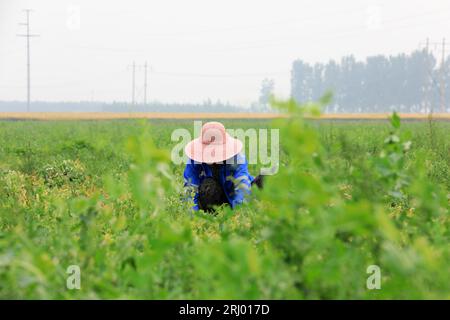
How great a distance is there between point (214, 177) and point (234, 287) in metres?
3.13

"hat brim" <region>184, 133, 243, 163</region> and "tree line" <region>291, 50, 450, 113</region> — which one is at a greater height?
"tree line" <region>291, 50, 450, 113</region>

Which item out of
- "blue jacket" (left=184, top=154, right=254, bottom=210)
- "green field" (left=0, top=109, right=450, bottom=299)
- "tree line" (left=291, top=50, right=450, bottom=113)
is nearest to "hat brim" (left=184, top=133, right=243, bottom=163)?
"blue jacket" (left=184, top=154, right=254, bottom=210)

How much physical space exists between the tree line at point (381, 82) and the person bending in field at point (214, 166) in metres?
83.7

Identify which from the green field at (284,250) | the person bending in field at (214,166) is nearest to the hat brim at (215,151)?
the person bending in field at (214,166)

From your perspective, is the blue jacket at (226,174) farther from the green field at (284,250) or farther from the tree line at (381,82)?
the tree line at (381,82)

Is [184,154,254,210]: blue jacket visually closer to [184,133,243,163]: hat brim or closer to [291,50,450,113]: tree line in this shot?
[184,133,243,163]: hat brim

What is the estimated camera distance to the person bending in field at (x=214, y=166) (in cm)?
437

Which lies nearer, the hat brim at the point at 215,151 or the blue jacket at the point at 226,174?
the hat brim at the point at 215,151

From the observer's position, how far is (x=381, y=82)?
90375 millimetres

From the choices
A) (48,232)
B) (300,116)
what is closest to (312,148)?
(300,116)

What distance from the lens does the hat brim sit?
4.34 meters

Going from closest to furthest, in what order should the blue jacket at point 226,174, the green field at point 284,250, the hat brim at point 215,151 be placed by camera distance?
the green field at point 284,250
the hat brim at point 215,151
the blue jacket at point 226,174

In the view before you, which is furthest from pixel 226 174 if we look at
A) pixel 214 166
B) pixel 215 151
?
pixel 215 151
